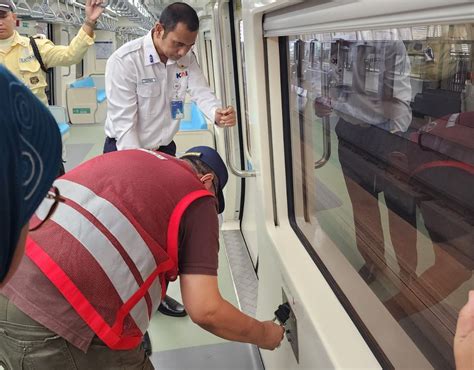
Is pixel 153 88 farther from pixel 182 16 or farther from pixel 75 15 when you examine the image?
pixel 75 15

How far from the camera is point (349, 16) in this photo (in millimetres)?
981

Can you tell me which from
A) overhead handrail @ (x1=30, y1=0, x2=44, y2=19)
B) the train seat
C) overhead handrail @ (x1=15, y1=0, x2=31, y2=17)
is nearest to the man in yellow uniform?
overhead handrail @ (x1=15, y1=0, x2=31, y2=17)

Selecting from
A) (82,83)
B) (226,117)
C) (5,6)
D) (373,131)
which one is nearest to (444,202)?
(373,131)

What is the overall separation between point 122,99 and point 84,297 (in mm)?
1698

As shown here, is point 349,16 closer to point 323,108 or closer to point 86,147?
point 323,108

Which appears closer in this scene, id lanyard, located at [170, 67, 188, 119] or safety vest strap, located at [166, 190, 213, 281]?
safety vest strap, located at [166, 190, 213, 281]

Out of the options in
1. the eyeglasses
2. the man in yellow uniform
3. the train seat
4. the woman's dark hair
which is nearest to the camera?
the eyeglasses

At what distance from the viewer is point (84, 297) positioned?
4.20 ft

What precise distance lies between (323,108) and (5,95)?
138 cm

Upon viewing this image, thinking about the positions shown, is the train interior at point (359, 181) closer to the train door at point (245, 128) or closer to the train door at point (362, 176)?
the train door at point (362, 176)

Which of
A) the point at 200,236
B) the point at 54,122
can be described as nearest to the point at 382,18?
the point at 54,122

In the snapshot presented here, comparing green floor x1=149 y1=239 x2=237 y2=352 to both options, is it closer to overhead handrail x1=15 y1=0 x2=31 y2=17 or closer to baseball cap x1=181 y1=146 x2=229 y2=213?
baseball cap x1=181 y1=146 x2=229 y2=213

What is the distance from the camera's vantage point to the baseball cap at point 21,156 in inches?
20.8

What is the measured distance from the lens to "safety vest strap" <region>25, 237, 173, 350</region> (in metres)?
1.26
